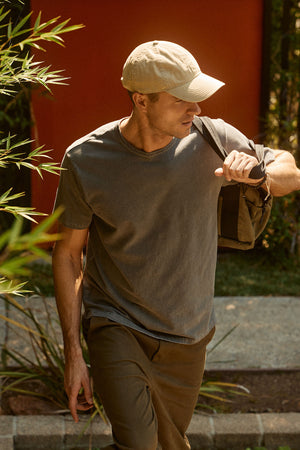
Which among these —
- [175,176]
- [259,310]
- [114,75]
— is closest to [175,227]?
[175,176]

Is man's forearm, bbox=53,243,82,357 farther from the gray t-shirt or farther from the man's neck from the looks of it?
the man's neck

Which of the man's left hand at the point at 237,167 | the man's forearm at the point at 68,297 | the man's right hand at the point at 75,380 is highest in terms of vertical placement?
the man's left hand at the point at 237,167

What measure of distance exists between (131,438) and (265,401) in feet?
6.36

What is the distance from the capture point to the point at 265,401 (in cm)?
466

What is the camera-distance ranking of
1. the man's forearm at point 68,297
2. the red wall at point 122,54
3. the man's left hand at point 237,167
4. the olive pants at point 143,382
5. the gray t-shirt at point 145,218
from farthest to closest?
1. the red wall at point 122,54
2. the man's forearm at point 68,297
3. the gray t-shirt at point 145,218
4. the olive pants at point 143,382
5. the man's left hand at point 237,167

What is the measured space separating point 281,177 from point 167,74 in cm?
62

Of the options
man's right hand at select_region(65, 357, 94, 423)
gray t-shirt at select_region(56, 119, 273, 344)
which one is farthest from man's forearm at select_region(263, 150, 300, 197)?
man's right hand at select_region(65, 357, 94, 423)

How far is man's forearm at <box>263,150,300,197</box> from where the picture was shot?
311 centimetres

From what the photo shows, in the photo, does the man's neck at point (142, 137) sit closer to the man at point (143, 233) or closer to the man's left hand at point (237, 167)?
the man at point (143, 233)

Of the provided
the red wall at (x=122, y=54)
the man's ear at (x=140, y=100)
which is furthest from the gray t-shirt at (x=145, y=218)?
the red wall at (x=122, y=54)

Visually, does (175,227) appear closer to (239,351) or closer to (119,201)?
(119,201)

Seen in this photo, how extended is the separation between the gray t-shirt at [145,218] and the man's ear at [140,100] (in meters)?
0.13

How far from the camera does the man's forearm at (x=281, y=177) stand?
10.2 ft

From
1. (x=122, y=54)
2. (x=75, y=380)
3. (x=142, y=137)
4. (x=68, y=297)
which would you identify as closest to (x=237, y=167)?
(x=142, y=137)
